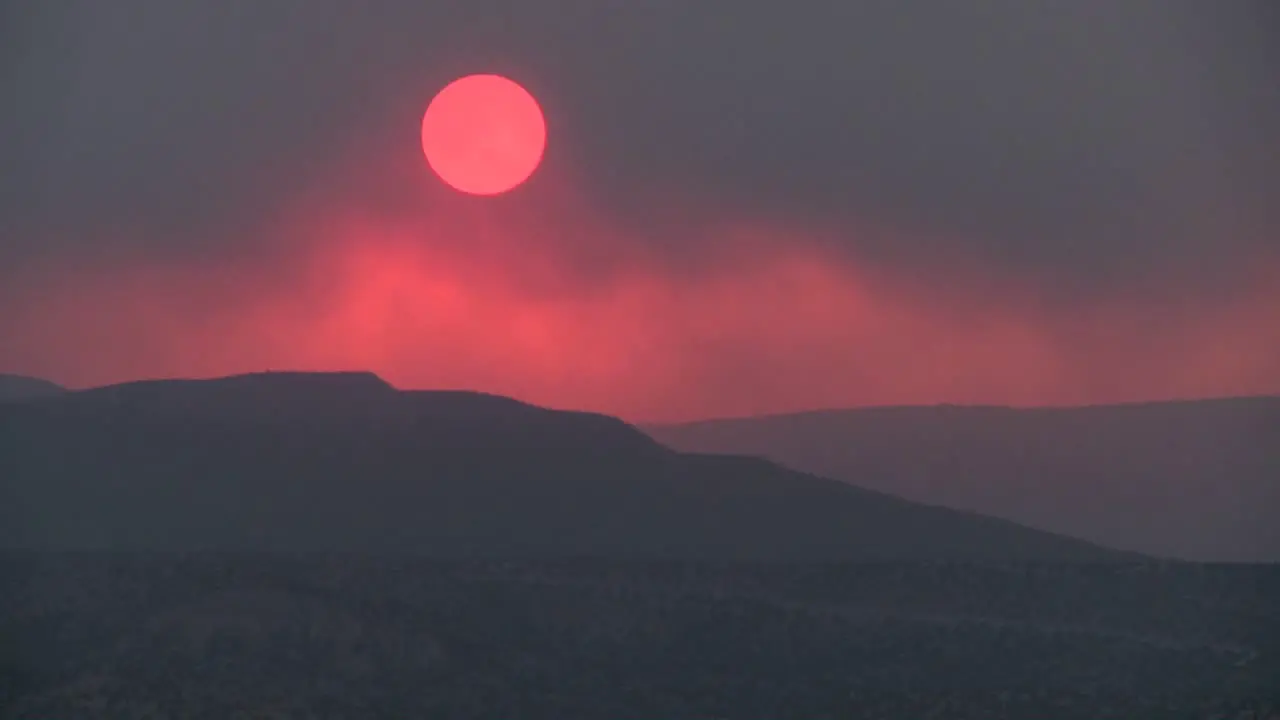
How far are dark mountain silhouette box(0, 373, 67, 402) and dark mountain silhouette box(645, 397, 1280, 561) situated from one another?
123 feet

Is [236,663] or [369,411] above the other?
[369,411]

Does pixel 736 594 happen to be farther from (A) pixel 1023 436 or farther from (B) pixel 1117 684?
(A) pixel 1023 436

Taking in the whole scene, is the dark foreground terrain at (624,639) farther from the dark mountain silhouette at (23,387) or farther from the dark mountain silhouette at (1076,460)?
the dark mountain silhouette at (23,387)

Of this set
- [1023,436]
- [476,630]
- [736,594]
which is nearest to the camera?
[476,630]

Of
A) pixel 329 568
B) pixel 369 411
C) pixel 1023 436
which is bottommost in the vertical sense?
pixel 329 568

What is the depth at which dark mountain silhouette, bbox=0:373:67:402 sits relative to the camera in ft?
321

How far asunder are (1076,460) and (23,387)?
6532cm

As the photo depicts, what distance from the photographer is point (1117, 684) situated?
47281 millimetres

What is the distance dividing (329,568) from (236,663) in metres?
7.15

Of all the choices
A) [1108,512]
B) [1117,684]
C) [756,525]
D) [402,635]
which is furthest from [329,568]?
[1108,512]

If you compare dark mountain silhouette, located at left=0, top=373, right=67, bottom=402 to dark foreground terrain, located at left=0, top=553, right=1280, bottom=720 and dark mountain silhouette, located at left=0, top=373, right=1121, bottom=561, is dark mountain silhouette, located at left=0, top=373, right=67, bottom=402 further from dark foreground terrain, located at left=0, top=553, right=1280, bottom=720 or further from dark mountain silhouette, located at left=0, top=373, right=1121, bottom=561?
dark foreground terrain, located at left=0, top=553, right=1280, bottom=720

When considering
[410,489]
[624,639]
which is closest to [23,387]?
[410,489]

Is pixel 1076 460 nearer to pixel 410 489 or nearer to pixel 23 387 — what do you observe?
pixel 410 489

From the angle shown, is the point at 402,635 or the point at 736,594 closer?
the point at 402,635
